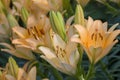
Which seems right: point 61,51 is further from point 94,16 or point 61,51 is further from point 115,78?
point 94,16

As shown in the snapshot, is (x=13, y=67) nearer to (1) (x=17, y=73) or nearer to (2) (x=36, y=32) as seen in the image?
(1) (x=17, y=73)

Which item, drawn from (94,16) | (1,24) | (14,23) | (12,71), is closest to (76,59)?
(12,71)

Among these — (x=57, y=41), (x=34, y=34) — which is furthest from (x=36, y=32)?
(x=57, y=41)

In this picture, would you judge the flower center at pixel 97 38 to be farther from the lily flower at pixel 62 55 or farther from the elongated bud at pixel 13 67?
the elongated bud at pixel 13 67

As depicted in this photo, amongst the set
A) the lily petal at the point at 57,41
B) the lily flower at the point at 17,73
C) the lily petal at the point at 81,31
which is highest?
the lily petal at the point at 81,31

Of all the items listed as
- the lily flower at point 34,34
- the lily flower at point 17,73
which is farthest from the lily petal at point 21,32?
the lily flower at point 17,73

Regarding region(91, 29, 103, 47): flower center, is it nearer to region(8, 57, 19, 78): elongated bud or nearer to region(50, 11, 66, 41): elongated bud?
region(50, 11, 66, 41): elongated bud
